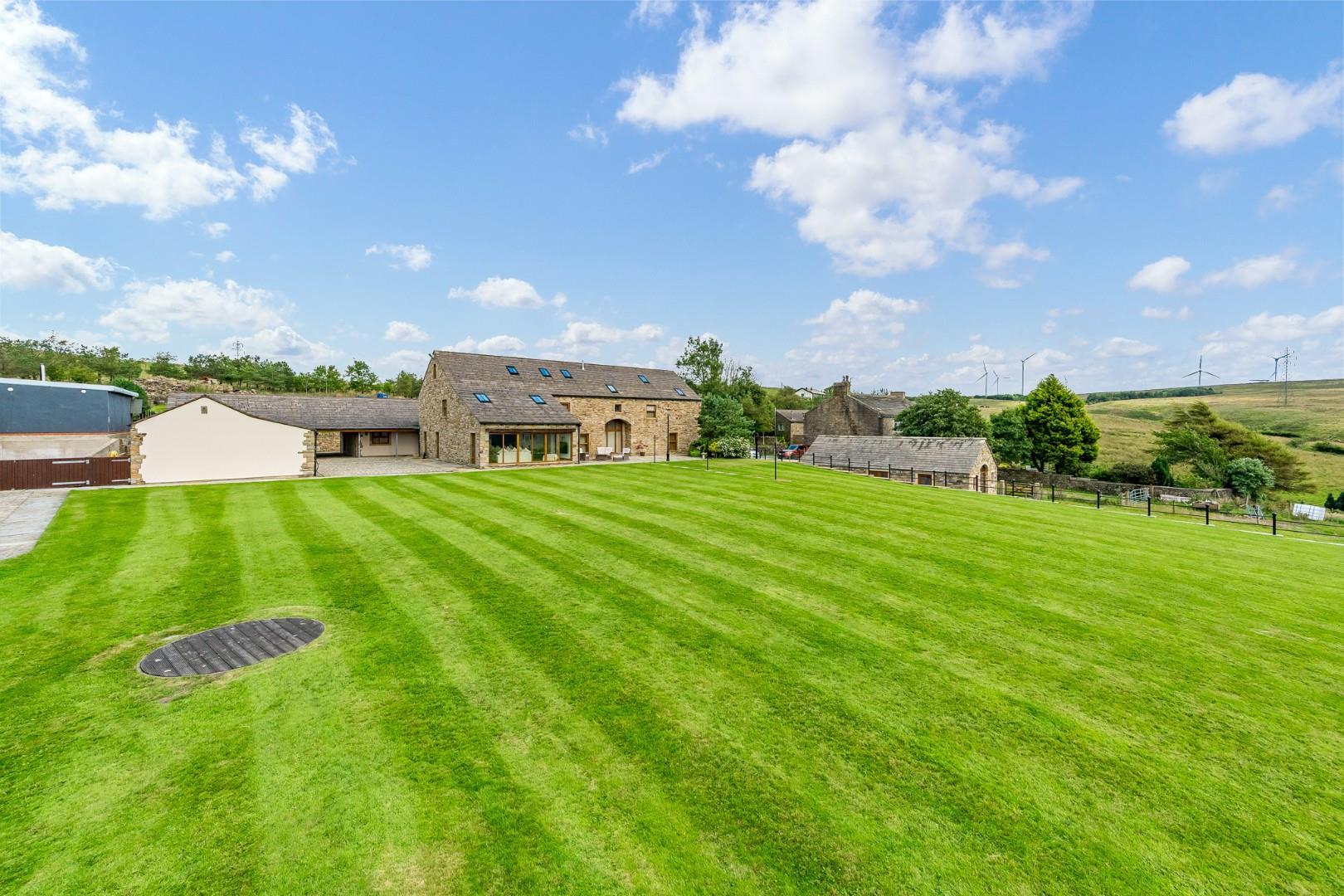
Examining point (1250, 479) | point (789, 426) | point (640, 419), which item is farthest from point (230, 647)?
point (789, 426)

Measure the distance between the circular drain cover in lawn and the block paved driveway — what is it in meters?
7.64

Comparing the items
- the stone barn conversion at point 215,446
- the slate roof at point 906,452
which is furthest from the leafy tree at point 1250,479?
the stone barn conversion at point 215,446

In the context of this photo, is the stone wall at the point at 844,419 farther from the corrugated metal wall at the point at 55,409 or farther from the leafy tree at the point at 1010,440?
the corrugated metal wall at the point at 55,409

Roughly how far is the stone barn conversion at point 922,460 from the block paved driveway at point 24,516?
31.9 meters

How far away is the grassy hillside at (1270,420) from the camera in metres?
48.1

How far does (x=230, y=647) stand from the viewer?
21.7 ft

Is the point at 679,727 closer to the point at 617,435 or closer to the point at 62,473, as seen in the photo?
the point at 62,473

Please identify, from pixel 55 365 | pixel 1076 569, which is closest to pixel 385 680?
pixel 1076 569

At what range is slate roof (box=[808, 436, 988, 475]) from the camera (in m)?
29.8

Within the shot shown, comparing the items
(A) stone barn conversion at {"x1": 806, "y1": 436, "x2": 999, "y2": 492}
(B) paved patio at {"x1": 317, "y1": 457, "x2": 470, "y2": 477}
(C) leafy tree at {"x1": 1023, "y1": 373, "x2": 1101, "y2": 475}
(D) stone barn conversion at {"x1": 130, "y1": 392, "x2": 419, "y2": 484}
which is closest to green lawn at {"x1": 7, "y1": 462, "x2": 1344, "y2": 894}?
(D) stone barn conversion at {"x1": 130, "y1": 392, "x2": 419, "y2": 484}

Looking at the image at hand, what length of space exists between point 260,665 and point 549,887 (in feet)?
16.5

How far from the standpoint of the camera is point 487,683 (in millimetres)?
5750

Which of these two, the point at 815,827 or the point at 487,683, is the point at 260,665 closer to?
the point at 487,683

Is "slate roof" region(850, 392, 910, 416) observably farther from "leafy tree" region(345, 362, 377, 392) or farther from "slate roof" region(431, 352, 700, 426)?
"leafy tree" region(345, 362, 377, 392)
